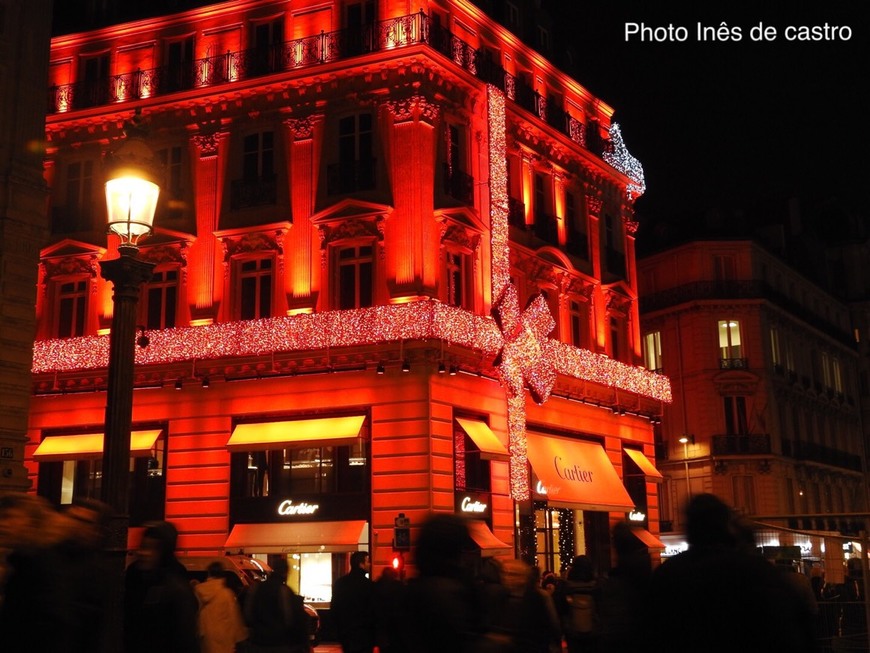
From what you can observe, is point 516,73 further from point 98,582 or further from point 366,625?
point 98,582

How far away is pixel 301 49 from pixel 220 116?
9.40ft

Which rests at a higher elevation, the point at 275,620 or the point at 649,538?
the point at 649,538

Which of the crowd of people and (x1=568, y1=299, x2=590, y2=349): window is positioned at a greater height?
(x1=568, y1=299, x2=590, y2=349): window

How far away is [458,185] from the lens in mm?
29531

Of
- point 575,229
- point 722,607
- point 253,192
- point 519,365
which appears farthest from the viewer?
point 575,229

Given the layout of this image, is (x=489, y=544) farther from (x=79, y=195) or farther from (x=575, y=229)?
(x=79, y=195)

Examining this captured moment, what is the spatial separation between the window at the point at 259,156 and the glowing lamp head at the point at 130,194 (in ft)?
59.1

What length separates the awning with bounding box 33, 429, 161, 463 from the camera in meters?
29.2

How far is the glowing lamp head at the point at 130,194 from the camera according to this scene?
39.1ft

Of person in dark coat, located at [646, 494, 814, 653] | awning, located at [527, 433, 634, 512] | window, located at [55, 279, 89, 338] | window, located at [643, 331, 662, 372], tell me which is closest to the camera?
person in dark coat, located at [646, 494, 814, 653]

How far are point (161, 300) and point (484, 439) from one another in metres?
9.58

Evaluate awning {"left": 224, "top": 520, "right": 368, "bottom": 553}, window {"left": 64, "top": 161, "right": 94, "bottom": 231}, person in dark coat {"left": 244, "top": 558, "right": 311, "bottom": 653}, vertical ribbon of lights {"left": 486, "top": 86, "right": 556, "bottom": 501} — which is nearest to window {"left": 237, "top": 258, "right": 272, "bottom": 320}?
awning {"left": 224, "top": 520, "right": 368, "bottom": 553}

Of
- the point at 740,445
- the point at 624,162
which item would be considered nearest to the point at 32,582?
the point at 624,162

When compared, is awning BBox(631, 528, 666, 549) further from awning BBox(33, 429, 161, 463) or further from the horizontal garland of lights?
awning BBox(33, 429, 161, 463)
